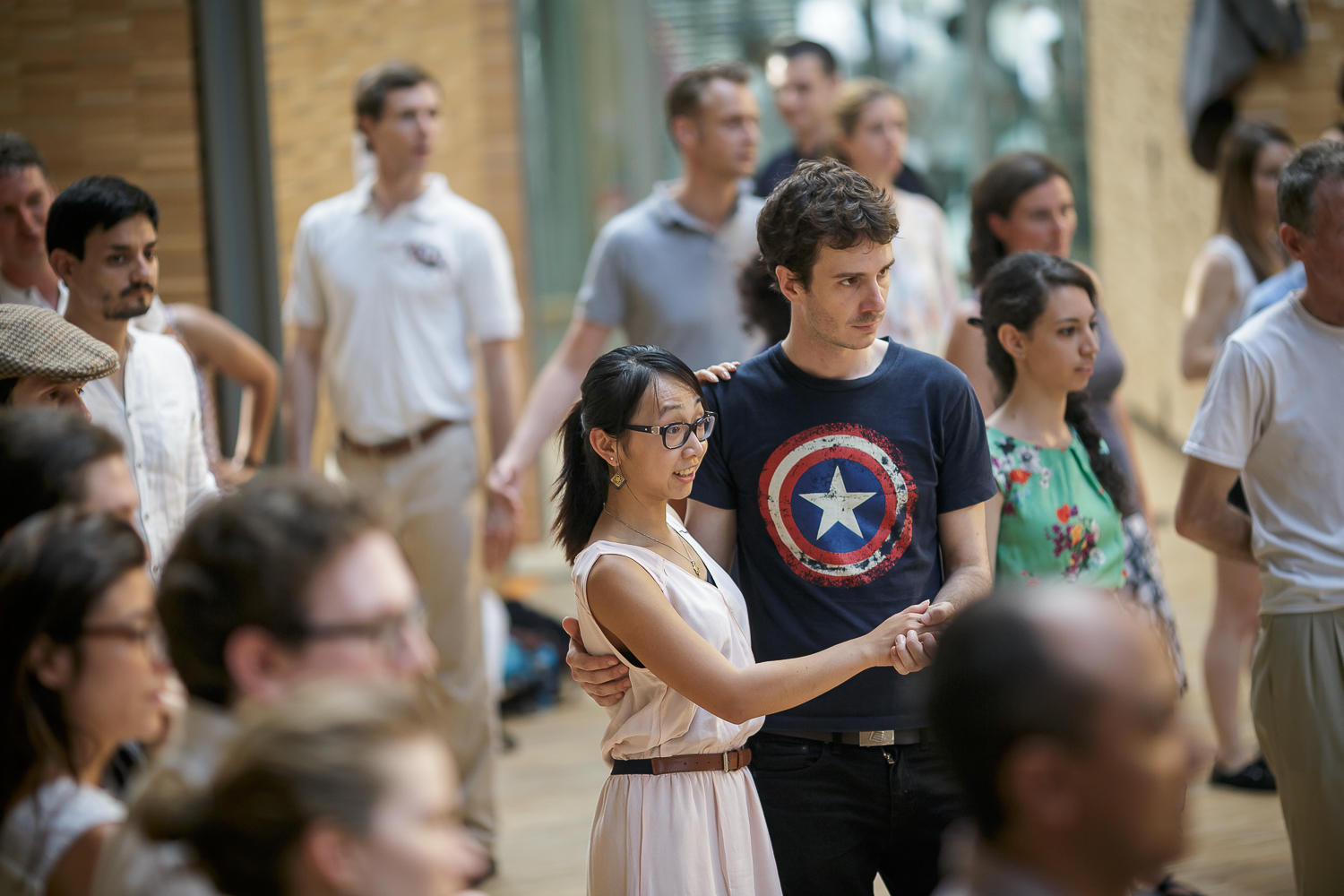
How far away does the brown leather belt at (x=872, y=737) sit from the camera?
2188 mm

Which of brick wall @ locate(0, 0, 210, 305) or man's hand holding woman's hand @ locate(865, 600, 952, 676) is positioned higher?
brick wall @ locate(0, 0, 210, 305)

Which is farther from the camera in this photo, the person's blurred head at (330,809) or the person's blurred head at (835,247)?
the person's blurred head at (835,247)

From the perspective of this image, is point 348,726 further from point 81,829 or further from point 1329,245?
point 1329,245

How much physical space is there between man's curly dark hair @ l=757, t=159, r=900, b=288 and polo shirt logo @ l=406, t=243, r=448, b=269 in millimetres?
1948

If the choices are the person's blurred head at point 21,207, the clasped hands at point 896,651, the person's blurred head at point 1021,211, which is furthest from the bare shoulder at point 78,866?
the person's blurred head at point 1021,211

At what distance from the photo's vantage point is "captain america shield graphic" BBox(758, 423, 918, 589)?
7.21 ft

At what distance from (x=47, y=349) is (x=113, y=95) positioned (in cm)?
263

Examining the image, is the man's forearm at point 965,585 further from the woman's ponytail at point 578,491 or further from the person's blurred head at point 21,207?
the person's blurred head at point 21,207

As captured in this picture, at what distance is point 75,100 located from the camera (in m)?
4.41

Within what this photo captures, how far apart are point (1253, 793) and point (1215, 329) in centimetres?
143

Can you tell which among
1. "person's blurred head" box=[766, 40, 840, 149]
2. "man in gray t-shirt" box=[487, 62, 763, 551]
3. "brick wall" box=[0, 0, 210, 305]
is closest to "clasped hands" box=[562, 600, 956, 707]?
"man in gray t-shirt" box=[487, 62, 763, 551]

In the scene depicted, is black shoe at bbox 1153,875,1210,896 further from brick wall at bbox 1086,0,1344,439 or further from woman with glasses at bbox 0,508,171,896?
brick wall at bbox 1086,0,1344,439

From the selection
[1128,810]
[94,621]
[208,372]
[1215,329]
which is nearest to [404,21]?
[208,372]

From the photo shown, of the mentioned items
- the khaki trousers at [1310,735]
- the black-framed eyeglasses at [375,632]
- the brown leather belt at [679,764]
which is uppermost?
the black-framed eyeglasses at [375,632]
